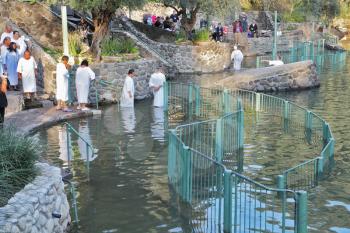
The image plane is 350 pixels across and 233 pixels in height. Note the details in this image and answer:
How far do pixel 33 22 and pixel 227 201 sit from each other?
56.7ft

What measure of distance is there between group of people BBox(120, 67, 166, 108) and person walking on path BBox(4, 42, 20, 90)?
359cm

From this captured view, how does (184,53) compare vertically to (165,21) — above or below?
below

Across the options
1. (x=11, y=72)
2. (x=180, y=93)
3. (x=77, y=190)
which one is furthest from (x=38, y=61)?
(x=77, y=190)

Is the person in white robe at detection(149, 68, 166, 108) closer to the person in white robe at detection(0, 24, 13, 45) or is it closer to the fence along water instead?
the fence along water

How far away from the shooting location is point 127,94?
19844 mm

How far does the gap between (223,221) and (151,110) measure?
1122 centimetres

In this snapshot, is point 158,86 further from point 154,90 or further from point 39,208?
point 39,208

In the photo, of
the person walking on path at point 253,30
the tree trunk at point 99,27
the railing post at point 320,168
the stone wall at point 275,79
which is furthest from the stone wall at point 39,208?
the person walking on path at point 253,30

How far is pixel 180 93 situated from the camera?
20.6 metres

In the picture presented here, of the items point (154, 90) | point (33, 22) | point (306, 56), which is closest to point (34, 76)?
point (154, 90)

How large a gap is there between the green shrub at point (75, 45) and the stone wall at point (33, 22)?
2.95 feet

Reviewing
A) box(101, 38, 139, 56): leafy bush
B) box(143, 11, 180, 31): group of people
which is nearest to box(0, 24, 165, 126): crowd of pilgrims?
box(101, 38, 139, 56): leafy bush

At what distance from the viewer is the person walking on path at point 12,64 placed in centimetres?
1853

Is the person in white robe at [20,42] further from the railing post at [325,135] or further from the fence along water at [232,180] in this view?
the railing post at [325,135]
